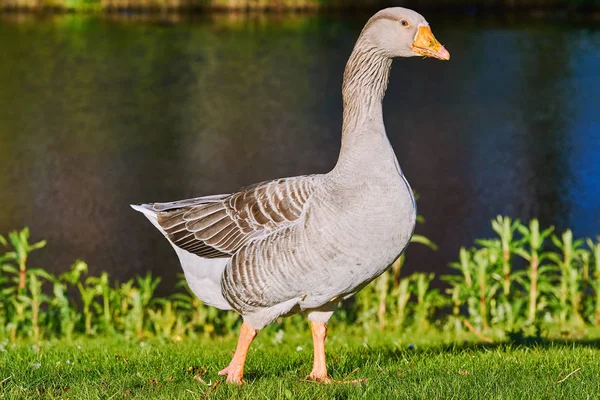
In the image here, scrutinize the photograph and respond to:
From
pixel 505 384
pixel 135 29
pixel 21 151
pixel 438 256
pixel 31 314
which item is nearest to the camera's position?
pixel 505 384

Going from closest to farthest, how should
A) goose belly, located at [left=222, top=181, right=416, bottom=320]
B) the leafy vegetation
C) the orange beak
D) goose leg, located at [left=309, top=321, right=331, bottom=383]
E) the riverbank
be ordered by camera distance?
goose belly, located at [left=222, top=181, right=416, bottom=320], the orange beak, goose leg, located at [left=309, top=321, right=331, bottom=383], the leafy vegetation, the riverbank

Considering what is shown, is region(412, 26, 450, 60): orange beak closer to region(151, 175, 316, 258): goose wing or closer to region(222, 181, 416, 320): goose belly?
region(222, 181, 416, 320): goose belly

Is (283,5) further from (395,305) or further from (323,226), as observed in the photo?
(323,226)

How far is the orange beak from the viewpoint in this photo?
4727 mm

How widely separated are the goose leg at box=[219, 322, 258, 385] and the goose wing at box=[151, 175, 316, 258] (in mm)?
463

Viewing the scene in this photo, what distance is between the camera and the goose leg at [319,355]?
4.90 metres

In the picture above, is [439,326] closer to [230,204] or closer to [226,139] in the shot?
[230,204]

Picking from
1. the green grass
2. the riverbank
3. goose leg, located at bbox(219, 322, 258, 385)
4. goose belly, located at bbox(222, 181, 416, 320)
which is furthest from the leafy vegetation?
the riverbank

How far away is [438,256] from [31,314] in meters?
6.36

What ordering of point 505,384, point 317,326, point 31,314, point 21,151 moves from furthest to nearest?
point 21,151 < point 31,314 < point 317,326 < point 505,384

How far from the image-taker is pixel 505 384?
4.58 meters

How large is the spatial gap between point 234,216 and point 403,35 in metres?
1.44

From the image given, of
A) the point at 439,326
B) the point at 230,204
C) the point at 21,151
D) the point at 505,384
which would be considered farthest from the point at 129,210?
the point at 505,384

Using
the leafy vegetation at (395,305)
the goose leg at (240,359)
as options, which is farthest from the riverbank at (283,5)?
the goose leg at (240,359)
